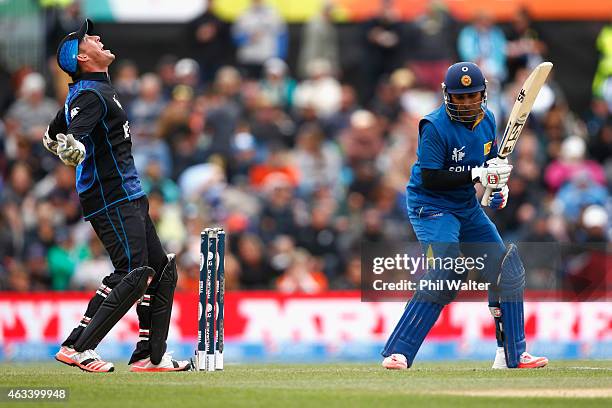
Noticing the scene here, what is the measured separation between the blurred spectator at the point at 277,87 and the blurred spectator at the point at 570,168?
4.07m

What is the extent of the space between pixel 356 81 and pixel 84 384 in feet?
39.9

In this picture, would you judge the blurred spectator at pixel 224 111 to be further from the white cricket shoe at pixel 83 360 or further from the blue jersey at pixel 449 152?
the white cricket shoe at pixel 83 360

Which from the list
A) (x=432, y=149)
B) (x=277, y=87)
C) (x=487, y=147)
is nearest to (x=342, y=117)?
(x=277, y=87)

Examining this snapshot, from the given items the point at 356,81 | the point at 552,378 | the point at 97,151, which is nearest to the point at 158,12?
the point at 356,81

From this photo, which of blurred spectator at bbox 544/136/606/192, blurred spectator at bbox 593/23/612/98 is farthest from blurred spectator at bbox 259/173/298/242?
blurred spectator at bbox 593/23/612/98

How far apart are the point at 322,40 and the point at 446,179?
1055 cm

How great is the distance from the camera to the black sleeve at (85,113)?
9.56m

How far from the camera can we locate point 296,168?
18.6 meters

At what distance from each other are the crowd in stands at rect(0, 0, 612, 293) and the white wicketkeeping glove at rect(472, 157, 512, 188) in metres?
6.98

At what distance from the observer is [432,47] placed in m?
20.0

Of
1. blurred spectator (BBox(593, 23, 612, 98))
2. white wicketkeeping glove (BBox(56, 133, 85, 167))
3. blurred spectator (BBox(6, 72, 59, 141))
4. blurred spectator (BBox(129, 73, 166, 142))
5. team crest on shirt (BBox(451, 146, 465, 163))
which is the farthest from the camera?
blurred spectator (BBox(593, 23, 612, 98))

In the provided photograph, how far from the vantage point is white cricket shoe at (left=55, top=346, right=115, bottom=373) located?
984 centimetres

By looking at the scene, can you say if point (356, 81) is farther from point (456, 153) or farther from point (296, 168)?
point (456, 153)

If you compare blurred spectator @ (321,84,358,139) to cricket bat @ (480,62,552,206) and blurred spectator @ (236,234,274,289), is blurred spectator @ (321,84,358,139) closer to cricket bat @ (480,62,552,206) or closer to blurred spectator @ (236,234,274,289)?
blurred spectator @ (236,234,274,289)
